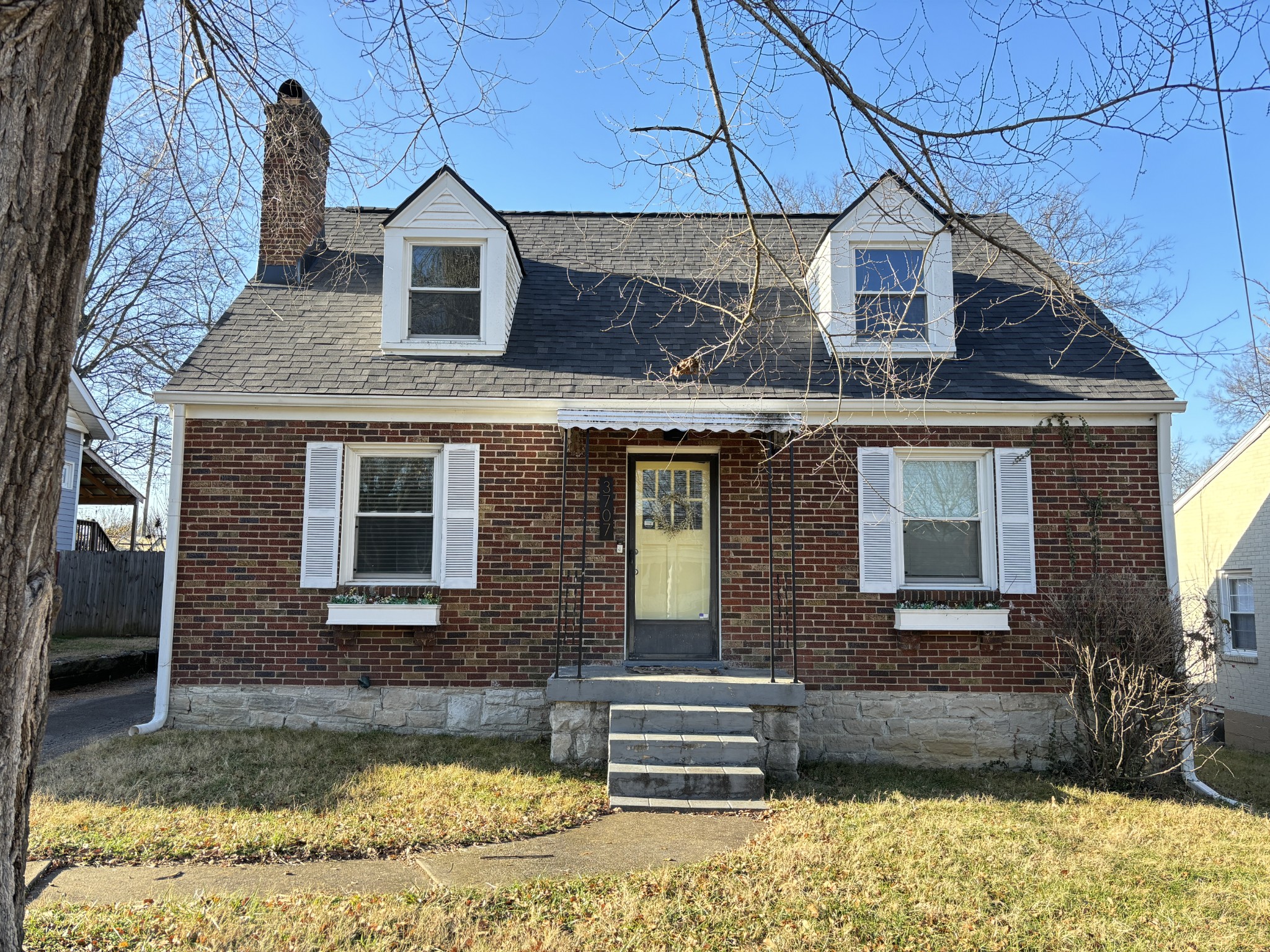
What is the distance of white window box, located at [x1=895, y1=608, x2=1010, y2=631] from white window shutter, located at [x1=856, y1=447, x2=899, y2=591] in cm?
36

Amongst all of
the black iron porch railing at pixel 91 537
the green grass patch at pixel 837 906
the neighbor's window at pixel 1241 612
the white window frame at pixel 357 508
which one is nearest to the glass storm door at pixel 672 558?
the white window frame at pixel 357 508

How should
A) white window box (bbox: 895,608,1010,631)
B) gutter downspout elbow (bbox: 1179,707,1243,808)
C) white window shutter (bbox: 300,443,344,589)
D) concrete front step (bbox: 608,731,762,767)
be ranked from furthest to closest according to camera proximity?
white window shutter (bbox: 300,443,344,589) → white window box (bbox: 895,608,1010,631) → gutter downspout elbow (bbox: 1179,707,1243,808) → concrete front step (bbox: 608,731,762,767)

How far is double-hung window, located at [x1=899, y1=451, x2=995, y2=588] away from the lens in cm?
826

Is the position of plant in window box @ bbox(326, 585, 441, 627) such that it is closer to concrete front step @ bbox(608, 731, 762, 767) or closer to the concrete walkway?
concrete front step @ bbox(608, 731, 762, 767)

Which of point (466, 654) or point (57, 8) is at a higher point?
point (57, 8)

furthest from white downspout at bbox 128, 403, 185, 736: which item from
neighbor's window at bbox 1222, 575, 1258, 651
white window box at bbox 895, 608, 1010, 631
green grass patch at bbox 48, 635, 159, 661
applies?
neighbor's window at bbox 1222, 575, 1258, 651

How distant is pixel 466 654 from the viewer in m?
8.00

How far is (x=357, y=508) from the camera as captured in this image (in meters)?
8.33

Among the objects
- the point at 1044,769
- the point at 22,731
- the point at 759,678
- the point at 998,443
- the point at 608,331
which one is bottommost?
the point at 1044,769

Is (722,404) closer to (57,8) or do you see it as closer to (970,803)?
(970,803)

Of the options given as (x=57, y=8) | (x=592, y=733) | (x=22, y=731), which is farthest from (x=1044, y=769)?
(x=57, y=8)

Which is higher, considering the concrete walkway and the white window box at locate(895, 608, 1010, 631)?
the white window box at locate(895, 608, 1010, 631)

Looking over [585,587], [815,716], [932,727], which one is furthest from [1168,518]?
[585,587]

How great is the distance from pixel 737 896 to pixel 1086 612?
15.6ft
